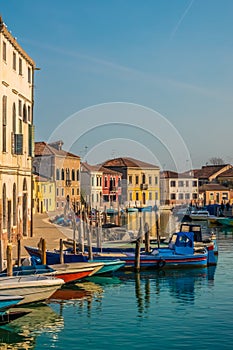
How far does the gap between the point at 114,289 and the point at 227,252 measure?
10634 millimetres

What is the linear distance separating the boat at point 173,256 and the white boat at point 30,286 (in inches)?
228

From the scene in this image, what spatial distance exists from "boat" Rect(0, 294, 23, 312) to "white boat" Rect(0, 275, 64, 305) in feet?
2.06

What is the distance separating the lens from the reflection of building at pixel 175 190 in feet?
240

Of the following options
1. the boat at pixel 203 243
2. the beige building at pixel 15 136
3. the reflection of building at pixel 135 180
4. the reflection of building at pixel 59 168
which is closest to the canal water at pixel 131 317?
the boat at pixel 203 243

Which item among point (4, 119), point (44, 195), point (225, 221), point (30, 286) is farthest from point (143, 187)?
point (30, 286)

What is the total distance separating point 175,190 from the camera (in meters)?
74.1

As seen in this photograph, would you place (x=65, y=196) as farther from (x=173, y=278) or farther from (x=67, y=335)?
(x=67, y=335)

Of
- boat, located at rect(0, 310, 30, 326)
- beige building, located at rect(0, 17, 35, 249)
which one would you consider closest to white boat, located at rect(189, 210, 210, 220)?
beige building, located at rect(0, 17, 35, 249)

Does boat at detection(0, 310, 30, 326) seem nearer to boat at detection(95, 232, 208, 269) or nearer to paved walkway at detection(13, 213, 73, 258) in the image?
paved walkway at detection(13, 213, 73, 258)

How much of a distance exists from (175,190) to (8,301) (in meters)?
62.5

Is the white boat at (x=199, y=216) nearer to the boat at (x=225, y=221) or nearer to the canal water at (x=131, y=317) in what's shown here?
the boat at (x=225, y=221)

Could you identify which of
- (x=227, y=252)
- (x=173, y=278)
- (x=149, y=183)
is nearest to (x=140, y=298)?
(x=173, y=278)

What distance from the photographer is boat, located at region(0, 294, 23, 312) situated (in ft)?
40.3

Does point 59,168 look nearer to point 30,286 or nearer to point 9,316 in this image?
point 30,286
